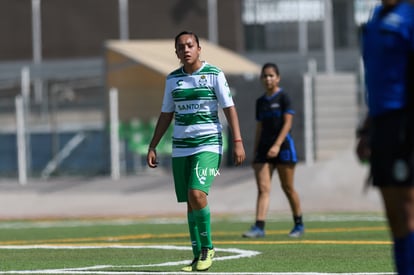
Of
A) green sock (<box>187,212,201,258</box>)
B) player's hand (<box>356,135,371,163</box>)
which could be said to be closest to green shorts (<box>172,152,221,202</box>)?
green sock (<box>187,212,201,258</box>)

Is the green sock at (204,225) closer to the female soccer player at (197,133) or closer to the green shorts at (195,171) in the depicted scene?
the female soccer player at (197,133)

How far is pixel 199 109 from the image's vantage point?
1108 centimetres

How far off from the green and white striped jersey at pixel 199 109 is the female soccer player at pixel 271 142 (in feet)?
13.3

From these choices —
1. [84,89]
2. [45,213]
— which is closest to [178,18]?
[84,89]

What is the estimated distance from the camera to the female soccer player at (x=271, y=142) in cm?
1520

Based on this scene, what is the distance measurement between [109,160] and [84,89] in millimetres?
19664

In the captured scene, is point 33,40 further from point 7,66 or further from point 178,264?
point 178,264

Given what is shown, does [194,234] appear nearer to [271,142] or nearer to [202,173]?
[202,173]

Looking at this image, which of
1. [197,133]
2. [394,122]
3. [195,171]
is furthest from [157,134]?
[394,122]

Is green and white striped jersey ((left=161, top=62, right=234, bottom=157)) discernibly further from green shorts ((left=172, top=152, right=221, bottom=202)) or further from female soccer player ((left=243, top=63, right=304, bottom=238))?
female soccer player ((left=243, top=63, right=304, bottom=238))

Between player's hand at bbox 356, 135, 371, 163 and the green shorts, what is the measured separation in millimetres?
3904

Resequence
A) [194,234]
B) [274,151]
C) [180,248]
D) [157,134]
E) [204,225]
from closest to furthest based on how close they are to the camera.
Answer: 1. [204,225]
2. [194,234]
3. [157,134]
4. [180,248]
5. [274,151]

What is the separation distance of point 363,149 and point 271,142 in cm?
822

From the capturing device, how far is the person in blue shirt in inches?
273
